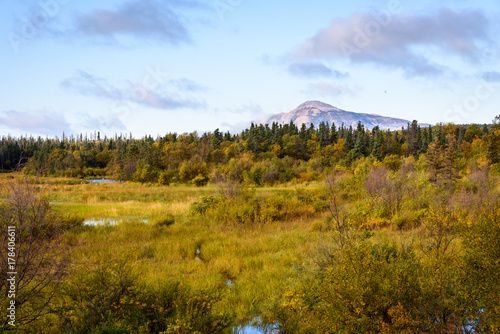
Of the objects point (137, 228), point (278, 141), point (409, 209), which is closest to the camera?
point (137, 228)

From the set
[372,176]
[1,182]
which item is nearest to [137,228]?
[1,182]

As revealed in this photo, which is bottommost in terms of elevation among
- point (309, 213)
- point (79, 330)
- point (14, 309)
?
point (309, 213)

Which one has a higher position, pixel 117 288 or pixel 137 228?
pixel 117 288

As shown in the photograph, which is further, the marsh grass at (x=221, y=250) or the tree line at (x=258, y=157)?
the tree line at (x=258, y=157)

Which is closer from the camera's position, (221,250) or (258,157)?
(221,250)

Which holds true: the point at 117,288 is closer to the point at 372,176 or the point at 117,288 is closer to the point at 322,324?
the point at 322,324

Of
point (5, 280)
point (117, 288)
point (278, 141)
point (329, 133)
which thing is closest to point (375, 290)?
point (117, 288)

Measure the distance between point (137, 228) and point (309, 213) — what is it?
9.00 meters

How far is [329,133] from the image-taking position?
8175cm

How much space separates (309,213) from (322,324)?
38.8 ft

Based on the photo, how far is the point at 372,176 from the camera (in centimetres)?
1745

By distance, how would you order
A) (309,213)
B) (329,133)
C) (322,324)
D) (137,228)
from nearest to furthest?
(322,324), (137,228), (309,213), (329,133)

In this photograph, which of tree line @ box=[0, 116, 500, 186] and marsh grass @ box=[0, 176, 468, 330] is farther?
tree line @ box=[0, 116, 500, 186]

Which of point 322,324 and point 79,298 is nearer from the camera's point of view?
point 322,324
